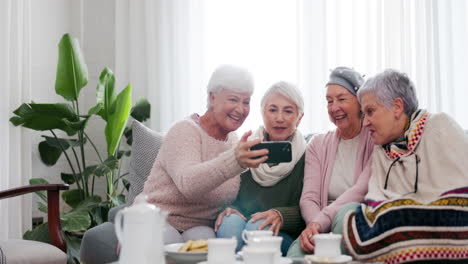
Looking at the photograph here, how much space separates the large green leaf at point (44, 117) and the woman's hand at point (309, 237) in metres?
2.28

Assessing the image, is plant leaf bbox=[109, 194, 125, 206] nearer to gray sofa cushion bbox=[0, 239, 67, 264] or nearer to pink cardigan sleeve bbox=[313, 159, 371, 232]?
gray sofa cushion bbox=[0, 239, 67, 264]

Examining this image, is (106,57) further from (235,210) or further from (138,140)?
(235,210)

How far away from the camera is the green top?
236 centimetres

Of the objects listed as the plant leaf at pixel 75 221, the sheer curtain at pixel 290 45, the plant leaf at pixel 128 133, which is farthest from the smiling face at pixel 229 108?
the plant leaf at pixel 128 133

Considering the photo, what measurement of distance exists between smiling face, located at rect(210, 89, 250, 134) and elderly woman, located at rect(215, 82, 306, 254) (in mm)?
124

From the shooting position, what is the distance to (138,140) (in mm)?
2793

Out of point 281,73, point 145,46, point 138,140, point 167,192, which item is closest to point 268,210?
point 167,192

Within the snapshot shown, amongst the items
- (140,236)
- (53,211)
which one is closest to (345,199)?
(140,236)

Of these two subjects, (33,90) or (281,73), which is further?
(33,90)

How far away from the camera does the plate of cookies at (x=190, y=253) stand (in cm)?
157

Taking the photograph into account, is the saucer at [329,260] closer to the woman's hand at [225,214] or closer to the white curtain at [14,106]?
the woman's hand at [225,214]

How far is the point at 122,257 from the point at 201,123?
1.12 metres

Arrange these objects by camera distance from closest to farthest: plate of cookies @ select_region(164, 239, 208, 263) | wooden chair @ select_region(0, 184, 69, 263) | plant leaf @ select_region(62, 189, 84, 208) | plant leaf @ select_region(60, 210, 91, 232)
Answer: plate of cookies @ select_region(164, 239, 208, 263) < wooden chair @ select_region(0, 184, 69, 263) < plant leaf @ select_region(60, 210, 91, 232) < plant leaf @ select_region(62, 189, 84, 208)

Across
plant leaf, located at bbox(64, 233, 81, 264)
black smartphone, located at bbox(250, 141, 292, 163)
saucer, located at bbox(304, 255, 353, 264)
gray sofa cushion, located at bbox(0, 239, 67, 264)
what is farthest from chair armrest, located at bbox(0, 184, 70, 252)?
saucer, located at bbox(304, 255, 353, 264)
